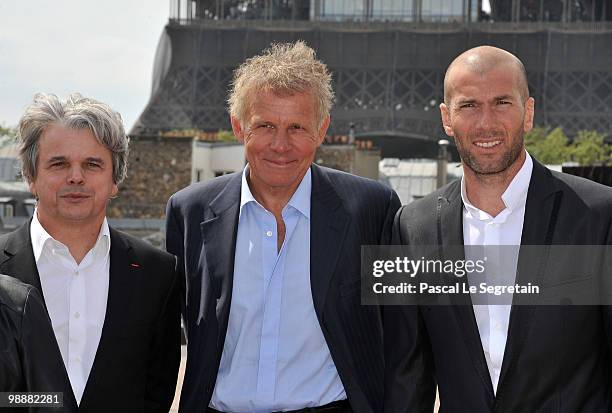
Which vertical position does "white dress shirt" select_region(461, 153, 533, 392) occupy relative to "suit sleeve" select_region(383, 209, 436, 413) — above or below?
→ above

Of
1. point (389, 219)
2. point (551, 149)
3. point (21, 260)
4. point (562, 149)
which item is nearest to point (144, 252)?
point (21, 260)

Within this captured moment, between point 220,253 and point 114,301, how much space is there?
20.7 inches

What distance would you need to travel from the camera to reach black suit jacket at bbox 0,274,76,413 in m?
3.09

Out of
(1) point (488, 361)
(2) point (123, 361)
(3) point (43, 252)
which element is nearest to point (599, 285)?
(1) point (488, 361)

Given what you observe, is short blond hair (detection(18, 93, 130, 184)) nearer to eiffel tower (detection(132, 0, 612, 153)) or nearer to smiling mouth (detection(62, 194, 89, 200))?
smiling mouth (detection(62, 194, 89, 200))

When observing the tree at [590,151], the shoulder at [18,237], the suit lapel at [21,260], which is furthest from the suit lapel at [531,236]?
the tree at [590,151]

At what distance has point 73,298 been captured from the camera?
172 inches

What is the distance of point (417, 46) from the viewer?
71.9 meters

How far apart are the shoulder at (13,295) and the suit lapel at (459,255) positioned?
1872mm

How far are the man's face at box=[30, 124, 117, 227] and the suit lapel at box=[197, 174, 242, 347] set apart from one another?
57 cm

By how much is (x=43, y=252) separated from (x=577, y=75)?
7003 centimetres

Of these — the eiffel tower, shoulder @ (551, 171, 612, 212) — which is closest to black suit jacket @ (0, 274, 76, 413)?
shoulder @ (551, 171, 612, 212)

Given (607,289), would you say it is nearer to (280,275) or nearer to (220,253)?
(280,275)

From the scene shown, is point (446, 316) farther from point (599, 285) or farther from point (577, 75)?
point (577, 75)
